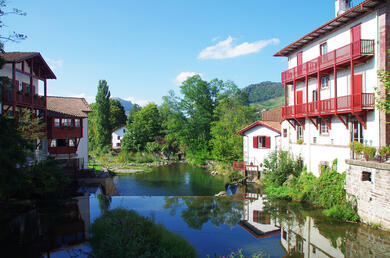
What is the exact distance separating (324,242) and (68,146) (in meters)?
21.2

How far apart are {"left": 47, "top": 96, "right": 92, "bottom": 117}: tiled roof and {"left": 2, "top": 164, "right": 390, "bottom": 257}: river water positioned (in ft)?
29.8

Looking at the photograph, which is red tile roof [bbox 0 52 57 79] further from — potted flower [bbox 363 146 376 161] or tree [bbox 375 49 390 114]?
potted flower [bbox 363 146 376 161]

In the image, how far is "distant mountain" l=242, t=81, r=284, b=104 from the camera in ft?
450

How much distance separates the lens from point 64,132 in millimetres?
23234

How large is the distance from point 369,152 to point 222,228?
322 inches

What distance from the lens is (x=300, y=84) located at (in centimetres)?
2084

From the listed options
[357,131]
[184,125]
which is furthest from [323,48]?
[184,125]

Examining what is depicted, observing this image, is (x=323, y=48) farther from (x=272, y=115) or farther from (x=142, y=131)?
→ (x=142, y=131)

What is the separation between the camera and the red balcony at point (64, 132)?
22438 mm

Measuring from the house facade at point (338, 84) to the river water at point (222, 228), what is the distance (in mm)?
4511

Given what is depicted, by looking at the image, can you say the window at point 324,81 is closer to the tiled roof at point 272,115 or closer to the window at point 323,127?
the window at point 323,127

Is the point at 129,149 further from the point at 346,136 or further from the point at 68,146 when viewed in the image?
the point at 346,136

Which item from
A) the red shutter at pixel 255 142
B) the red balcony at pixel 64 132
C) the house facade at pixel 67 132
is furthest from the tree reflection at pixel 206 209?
the red balcony at pixel 64 132

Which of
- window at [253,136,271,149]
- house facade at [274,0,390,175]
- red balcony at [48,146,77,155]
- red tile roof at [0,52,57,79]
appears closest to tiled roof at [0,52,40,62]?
red tile roof at [0,52,57,79]
